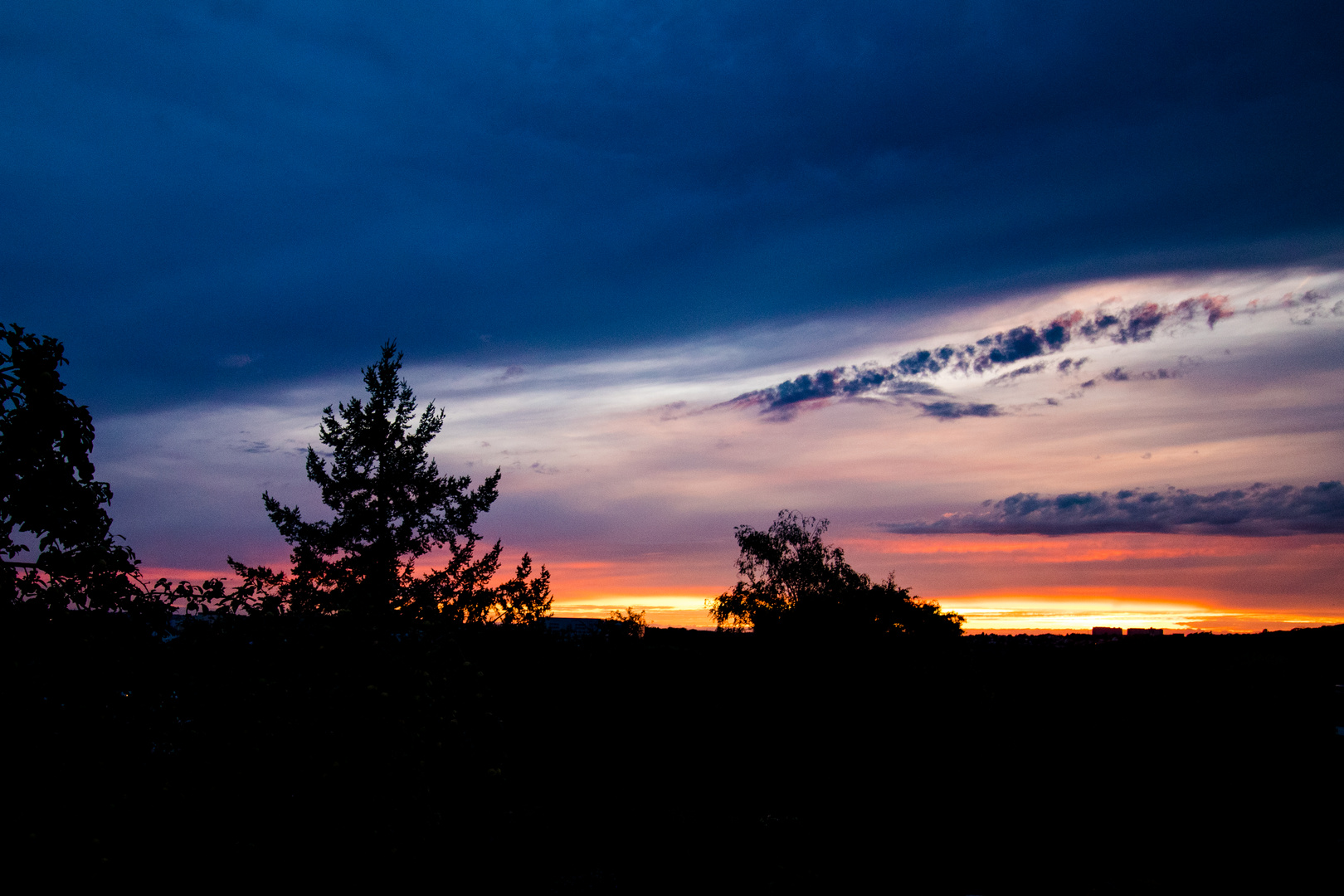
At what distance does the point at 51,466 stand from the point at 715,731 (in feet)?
42.2

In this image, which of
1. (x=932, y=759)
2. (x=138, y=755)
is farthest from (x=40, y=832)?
(x=932, y=759)

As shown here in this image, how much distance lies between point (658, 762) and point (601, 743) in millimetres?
1464

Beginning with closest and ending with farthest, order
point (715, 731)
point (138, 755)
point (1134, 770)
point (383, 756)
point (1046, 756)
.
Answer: point (138, 755)
point (383, 756)
point (1134, 770)
point (1046, 756)
point (715, 731)

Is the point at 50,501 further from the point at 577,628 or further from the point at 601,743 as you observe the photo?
the point at 577,628

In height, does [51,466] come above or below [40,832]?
above

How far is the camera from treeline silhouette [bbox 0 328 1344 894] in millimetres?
6910

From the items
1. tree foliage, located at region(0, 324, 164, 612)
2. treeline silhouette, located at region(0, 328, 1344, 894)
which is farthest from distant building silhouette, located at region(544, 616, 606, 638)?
tree foliage, located at region(0, 324, 164, 612)

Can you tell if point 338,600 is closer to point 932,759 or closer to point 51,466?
point 51,466

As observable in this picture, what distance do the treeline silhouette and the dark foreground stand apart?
0.04 meters

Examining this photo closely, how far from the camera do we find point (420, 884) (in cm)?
795

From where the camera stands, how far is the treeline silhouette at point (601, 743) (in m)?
6.91

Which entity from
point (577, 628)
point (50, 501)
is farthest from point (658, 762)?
point (50, 501)

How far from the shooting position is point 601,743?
16312mm

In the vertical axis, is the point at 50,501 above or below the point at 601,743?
above
